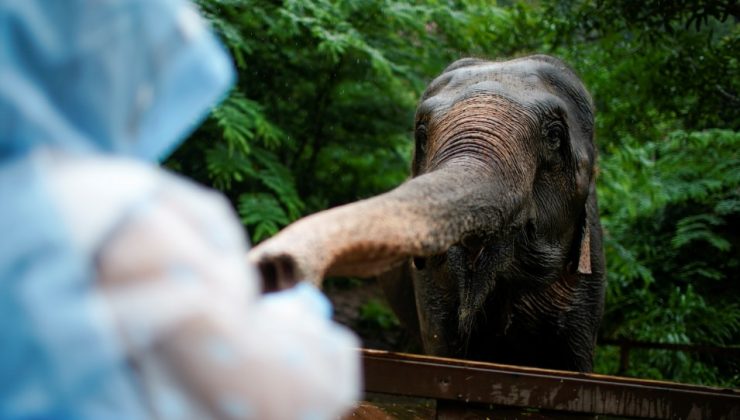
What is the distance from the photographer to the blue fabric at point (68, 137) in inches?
44.4

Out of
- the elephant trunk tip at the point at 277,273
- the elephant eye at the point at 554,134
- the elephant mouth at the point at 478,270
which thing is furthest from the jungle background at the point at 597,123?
the elephant trunk tip at the point at 277,273

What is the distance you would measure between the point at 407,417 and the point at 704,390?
3.91 ft

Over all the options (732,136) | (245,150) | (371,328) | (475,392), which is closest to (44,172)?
(475,392)

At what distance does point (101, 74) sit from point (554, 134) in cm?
374

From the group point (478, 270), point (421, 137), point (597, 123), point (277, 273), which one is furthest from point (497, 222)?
point (597, 123)

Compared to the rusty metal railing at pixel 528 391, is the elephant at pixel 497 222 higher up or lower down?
higher up

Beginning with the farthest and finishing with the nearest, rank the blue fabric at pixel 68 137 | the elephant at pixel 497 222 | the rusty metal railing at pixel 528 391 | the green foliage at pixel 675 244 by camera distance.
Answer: the green foliage at pixel 675 244 → the rusty metal railing at pixel 528 391 → the elephant at pixel 497 222 → the blue fabric at pixel 68 137

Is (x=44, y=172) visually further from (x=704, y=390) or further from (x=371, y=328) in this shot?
(x=371, y=328)

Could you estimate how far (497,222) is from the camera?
3.72 m

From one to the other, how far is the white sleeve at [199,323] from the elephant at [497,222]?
2.95ft

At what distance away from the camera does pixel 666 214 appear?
9773 mm

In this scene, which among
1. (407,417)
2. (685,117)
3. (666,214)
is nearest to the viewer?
(407,417)

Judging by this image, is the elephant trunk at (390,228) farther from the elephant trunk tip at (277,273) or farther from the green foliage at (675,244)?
the green foliage at (675,244)

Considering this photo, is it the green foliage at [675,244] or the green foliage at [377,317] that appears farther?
the green foliage at [377,317]
